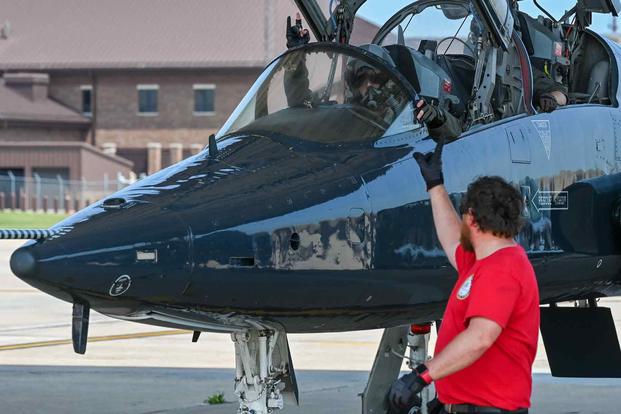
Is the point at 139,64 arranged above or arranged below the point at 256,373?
above

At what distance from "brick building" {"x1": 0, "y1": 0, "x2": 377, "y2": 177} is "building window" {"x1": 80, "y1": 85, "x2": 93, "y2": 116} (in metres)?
0.06

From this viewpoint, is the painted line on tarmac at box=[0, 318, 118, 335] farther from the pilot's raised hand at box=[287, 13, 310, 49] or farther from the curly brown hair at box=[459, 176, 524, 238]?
the curly brown hair at box=[459, 176, 524, 238]

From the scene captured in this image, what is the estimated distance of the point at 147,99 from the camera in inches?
3169

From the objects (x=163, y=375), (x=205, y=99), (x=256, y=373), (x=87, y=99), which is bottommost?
(x=163, y=375)

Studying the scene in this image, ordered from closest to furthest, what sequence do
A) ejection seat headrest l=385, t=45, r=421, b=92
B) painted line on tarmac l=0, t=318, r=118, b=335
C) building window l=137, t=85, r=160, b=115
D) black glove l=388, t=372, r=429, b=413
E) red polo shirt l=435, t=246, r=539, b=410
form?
black glove l=388, t=372, r=429, b=413 < red polo shirt l=435, t=246, r=539, b=410 < ejection seat headrest l=385, t=45, r=421, b=92 < painted line on tarmac l=0, t=318, r=118, b=335 < building window l=137, t=85, r=160, b=115

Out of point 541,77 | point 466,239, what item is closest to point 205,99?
point 541,77

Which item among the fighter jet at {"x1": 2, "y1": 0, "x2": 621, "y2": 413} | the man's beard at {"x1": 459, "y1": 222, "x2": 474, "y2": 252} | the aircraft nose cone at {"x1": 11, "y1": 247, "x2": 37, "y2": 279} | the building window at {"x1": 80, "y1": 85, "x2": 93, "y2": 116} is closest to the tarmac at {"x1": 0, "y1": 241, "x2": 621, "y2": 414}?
the fighter jet at {"x1": 2, "y1": 0, "x2": 621, "y2": 413}

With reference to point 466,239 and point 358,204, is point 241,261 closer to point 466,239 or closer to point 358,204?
point 358,204

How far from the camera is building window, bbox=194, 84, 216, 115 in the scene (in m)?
79.0

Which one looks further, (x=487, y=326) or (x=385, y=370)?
(x=385, y=370)

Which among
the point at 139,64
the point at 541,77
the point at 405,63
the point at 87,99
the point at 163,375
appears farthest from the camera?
the point at 87,99

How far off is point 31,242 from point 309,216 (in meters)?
1.37

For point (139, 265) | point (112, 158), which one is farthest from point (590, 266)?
point (112, 158)

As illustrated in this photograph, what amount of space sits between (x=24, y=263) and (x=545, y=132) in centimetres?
362
